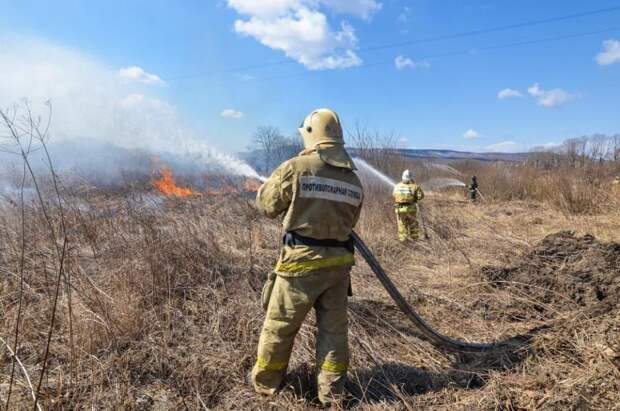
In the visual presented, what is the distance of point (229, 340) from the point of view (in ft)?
10.9

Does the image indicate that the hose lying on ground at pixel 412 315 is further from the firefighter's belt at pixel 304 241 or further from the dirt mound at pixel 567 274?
the dirt mound at pixel 567 274

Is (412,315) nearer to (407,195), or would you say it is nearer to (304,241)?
(304,241)

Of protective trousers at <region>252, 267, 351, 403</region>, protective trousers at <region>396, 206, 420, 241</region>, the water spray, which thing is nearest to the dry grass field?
protective trousers at <region>252, 267, 351, 403</region>

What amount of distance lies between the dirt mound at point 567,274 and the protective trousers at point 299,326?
233cm

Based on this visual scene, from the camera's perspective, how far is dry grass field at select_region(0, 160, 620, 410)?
261 cm

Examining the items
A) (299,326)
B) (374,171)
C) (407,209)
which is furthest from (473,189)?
(299,326)

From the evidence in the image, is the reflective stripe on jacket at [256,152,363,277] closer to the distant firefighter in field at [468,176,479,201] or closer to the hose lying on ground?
the hose lying on ground

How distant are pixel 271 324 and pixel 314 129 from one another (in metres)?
1.34

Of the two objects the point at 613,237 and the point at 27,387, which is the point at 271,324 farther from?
the point at 613,237

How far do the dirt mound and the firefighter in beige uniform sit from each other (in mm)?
2361

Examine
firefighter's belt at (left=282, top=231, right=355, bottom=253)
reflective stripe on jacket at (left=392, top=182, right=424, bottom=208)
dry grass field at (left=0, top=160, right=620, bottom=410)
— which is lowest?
dry grass field at (left=0, top=160, right=620, bottom=410)

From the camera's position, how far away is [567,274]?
4.62 m

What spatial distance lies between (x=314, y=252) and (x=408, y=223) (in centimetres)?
648

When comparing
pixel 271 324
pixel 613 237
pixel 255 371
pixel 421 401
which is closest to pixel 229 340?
pixel 255 371
